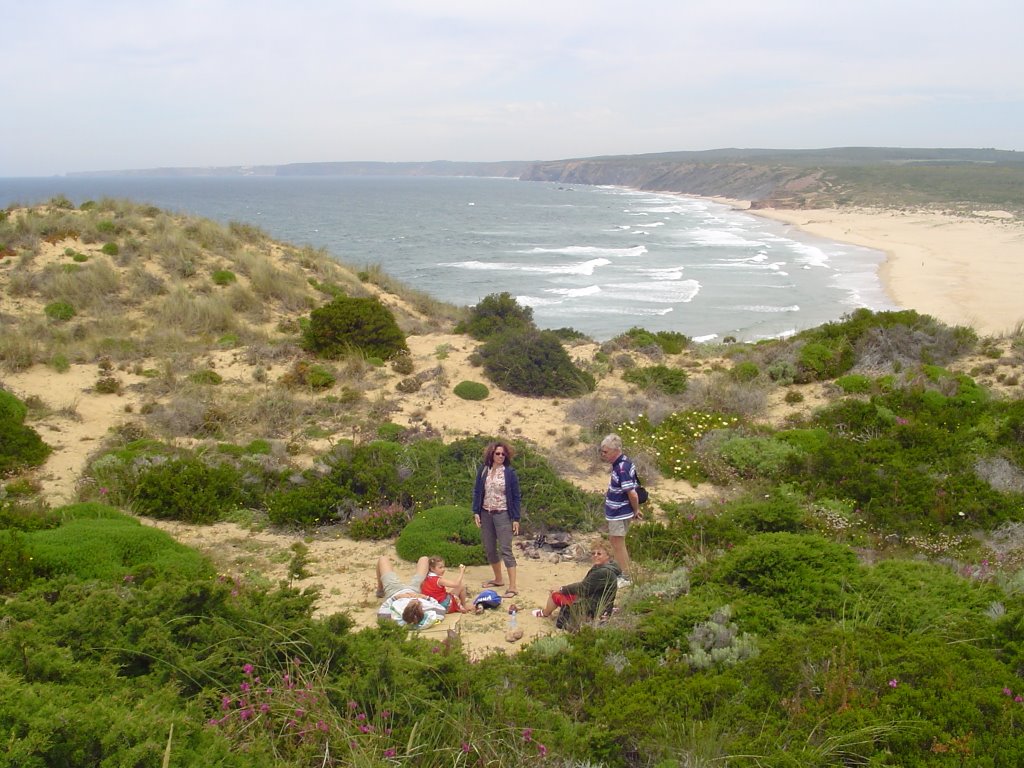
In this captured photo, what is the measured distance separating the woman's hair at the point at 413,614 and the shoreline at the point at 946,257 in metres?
17.8

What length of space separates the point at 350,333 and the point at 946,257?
3769 centimetres

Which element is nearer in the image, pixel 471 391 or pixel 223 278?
pixel 471 391

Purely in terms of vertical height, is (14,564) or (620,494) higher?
(620,494)

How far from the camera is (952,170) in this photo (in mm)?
112250

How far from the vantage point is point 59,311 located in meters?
16.0

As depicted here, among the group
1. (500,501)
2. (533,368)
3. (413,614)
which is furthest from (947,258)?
(413,614)

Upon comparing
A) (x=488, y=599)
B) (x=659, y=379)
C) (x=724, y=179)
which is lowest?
(x=488, y=599)

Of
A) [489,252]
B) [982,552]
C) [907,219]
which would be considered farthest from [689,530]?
[907,219]

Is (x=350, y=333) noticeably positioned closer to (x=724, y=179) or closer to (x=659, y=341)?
(x=659, y=341)

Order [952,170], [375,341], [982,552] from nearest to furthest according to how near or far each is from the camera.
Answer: [982,552] → [375,341] → [952,170]

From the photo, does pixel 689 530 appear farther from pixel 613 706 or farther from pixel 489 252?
pixel 489 252

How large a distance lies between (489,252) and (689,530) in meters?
43.7

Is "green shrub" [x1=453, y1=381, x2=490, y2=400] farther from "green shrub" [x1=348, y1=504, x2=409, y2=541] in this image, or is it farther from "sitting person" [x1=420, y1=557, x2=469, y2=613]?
"sitting person" [x1=420, y1=557, x2=469, y2=613]

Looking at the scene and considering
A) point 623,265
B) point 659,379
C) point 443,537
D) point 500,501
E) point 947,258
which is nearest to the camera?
point 500,501
